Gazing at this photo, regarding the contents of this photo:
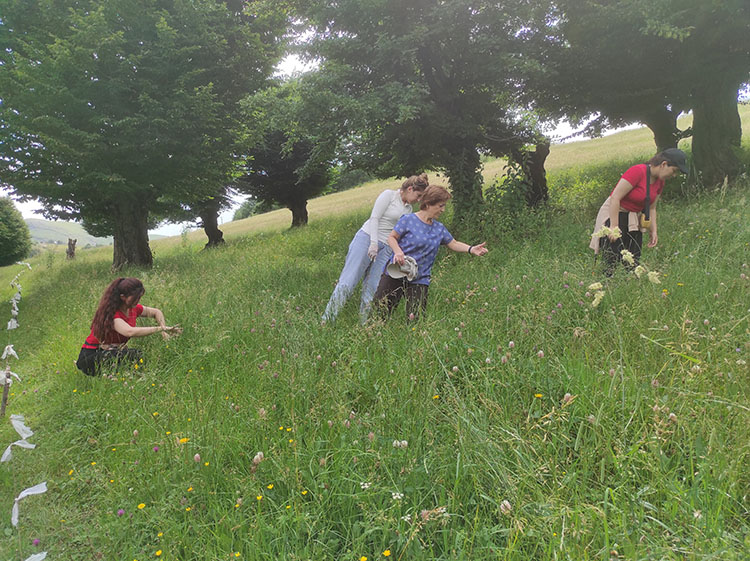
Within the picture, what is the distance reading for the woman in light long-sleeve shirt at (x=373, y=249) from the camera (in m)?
5.08

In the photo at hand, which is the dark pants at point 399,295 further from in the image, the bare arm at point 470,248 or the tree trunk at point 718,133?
the tree trunk at point 718,133

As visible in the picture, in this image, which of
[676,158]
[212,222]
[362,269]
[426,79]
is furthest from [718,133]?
[212,222]

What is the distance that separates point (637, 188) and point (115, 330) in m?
6.08

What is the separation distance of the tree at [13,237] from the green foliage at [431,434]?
41.6 metres

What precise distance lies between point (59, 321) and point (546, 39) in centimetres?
1134

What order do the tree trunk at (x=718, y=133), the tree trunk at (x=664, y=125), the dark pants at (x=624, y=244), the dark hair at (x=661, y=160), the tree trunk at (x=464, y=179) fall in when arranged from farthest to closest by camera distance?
the tree trunk at (x=664, y=125), the tree trunk at (x=718, y=133), the tree trunk at (x=464, y=179), the dark pants at (x=624, y=244), the dark hair at (x=661, y=160)

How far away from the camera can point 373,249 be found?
16.7 ft

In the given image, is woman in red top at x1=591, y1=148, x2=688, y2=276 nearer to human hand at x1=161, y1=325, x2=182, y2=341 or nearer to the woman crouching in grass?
the woman crouching in grass

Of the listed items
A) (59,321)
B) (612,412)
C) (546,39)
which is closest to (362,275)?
(612,412)

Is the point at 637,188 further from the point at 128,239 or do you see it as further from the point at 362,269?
the point at 128,239

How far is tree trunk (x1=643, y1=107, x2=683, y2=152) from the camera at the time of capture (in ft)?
35.9

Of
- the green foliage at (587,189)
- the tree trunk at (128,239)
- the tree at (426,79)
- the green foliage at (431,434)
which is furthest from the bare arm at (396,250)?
the tree trunk at (128,239)

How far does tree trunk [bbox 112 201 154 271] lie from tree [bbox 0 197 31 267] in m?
30.2

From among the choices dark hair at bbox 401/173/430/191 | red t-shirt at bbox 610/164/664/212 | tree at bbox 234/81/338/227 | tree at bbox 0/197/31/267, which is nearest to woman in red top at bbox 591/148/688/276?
red t-shirt at bbox 610/164/664/212
